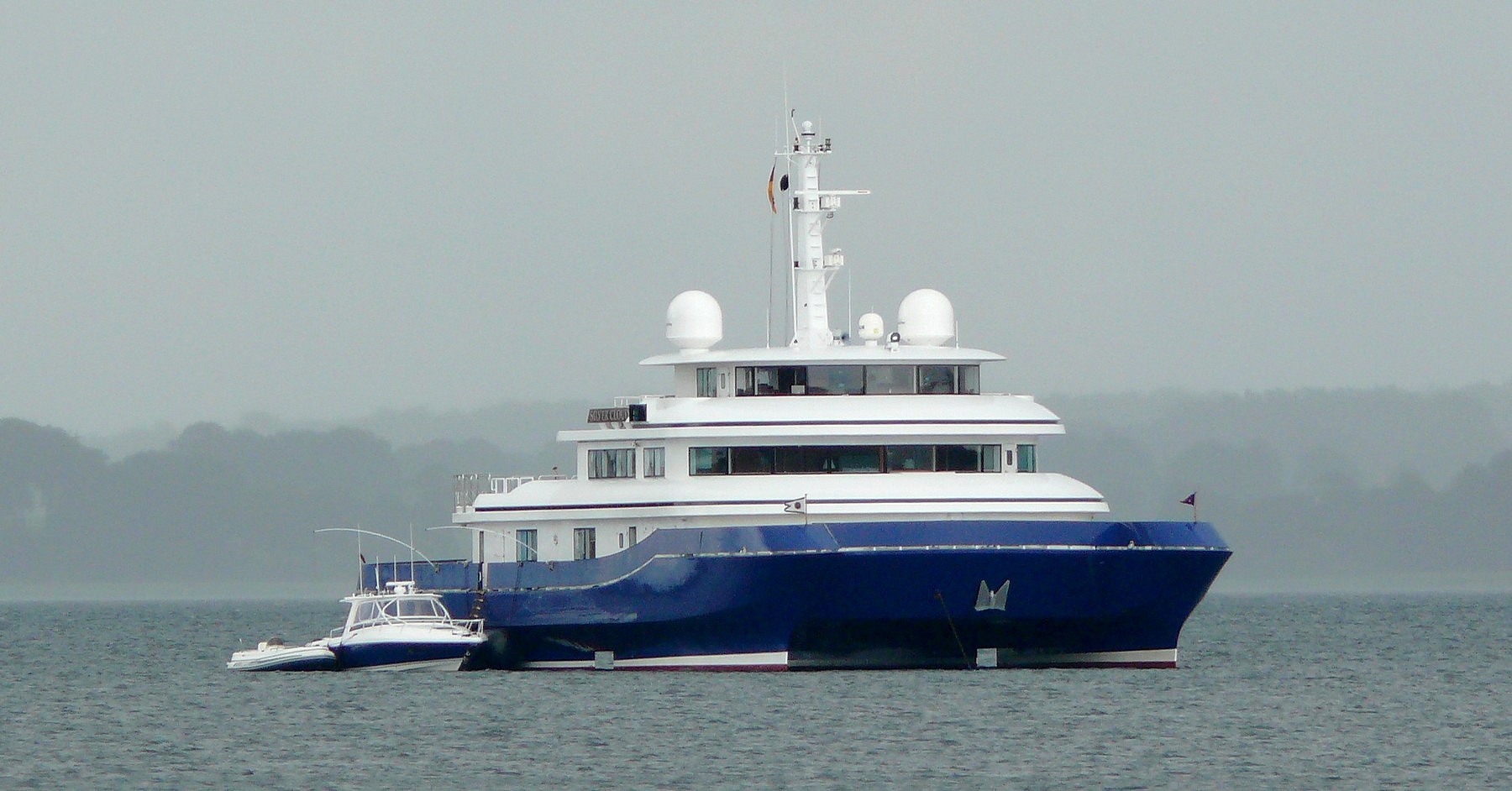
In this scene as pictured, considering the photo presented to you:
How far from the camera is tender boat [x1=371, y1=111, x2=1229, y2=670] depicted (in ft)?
168

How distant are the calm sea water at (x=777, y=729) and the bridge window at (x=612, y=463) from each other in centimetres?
465

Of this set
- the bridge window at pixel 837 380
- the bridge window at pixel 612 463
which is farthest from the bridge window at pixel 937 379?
the bridge window at pixel 612 463

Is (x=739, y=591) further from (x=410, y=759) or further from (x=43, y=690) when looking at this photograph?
(x=43, y=690)

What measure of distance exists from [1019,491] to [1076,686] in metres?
4.39

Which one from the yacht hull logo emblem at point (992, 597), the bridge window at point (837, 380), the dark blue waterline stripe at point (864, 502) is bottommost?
the yacht hull logo emblem at point (992, 597)

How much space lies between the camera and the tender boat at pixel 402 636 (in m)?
58.2

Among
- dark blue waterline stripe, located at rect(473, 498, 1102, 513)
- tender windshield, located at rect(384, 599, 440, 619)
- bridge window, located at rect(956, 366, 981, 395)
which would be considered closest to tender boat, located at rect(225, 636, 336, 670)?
tender windshield, located at rect(384, 599, 440, 619)

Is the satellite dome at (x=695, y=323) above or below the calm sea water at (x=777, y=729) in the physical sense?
above

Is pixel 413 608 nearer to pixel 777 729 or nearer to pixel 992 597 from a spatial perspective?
pixel 992 597

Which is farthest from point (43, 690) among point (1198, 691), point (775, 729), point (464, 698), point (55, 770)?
point (1198, 691)

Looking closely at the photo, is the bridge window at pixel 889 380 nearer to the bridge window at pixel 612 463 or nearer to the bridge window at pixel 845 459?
the bridge window at pixel 845 459

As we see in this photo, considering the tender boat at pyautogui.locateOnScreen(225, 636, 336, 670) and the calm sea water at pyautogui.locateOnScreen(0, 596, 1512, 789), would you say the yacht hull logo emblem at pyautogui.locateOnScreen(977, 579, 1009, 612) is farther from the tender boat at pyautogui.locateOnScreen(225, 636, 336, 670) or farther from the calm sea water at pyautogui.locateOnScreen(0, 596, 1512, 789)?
the tender boat at pyautogui.locateOnScreen(225, 636, 336, 670)

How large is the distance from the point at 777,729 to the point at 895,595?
6.10 metres

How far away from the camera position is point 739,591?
5206 cm
